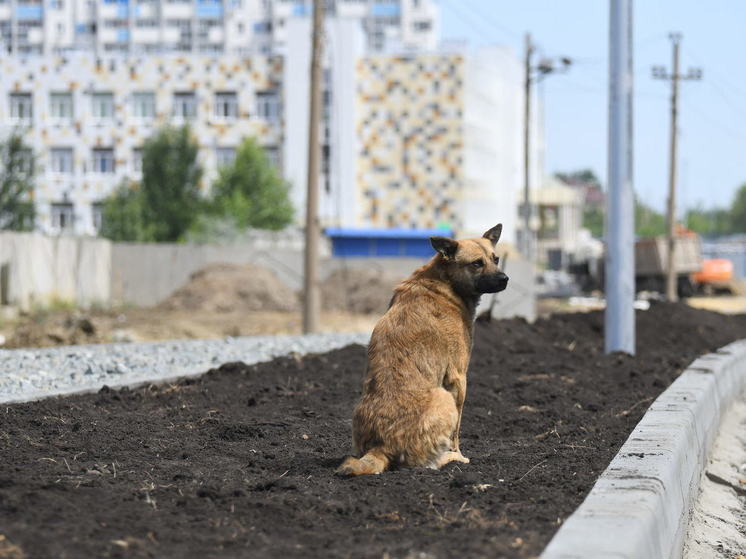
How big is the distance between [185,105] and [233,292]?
41016mm

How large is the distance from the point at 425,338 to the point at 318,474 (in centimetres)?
97

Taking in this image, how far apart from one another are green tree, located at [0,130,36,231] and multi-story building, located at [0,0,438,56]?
308ft

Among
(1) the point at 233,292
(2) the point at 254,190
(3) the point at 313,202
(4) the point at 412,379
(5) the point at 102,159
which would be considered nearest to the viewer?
(4) the point at 412,379

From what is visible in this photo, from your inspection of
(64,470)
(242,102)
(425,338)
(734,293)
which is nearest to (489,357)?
(425,338)

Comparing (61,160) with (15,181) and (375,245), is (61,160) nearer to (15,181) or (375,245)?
(375,245)

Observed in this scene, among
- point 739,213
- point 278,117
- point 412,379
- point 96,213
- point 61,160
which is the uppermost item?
point 278,117

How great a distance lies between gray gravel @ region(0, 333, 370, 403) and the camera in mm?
9727

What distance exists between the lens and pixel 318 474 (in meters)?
6.07

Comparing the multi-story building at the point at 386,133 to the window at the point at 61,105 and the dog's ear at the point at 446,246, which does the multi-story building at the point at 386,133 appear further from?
the dog's ear at the point at 446,246

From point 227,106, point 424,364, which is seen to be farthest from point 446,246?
point 227,106

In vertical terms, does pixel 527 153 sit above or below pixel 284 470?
above

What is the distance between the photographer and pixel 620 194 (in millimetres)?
13891

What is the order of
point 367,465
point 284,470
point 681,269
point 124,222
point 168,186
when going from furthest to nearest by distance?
point 168,186 < point 124,222 < point 681,269 < point 284,470 < point 367,465

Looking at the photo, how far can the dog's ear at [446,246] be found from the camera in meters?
6.49
